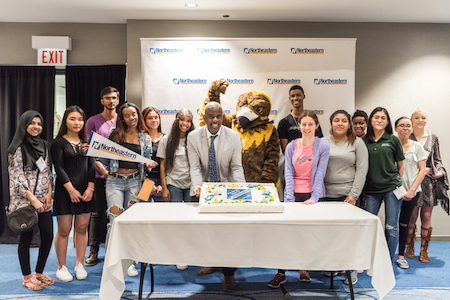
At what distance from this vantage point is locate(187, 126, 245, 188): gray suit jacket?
123 inches

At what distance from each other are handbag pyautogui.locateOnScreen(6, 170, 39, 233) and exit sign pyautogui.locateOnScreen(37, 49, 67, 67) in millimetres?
2521

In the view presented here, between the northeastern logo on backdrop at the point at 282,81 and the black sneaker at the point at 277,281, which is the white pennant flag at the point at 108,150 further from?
the northeastern logo on backdrop at the point at 282,81

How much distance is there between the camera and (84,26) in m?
4.88

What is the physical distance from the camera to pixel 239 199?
103 inches

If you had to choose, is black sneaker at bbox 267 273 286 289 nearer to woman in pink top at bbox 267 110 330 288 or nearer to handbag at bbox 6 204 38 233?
woman in pink top at bbox 267 110 330 288

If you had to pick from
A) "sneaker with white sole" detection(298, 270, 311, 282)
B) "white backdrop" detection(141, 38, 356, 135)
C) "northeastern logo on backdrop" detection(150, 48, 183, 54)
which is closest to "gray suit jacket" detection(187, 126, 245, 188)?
"sneaker with white sole" detection(298, 270, 311, 282)

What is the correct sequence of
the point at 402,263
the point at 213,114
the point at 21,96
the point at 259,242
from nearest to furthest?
the point at 259,242
the point at 213,114
the point at 402,263
the point at 21,96

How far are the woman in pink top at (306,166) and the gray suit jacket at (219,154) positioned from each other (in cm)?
47

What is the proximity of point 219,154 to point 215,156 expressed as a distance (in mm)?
43

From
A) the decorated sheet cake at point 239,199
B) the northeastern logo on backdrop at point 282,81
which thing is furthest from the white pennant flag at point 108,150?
the northeastern logo on backdrop at point 282,81

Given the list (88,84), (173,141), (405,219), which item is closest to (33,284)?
(173,141)

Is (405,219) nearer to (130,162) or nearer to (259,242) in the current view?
(259,242)

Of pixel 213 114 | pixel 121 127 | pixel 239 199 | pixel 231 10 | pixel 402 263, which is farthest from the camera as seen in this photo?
pixel 231 10

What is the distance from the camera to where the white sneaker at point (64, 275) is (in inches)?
132
